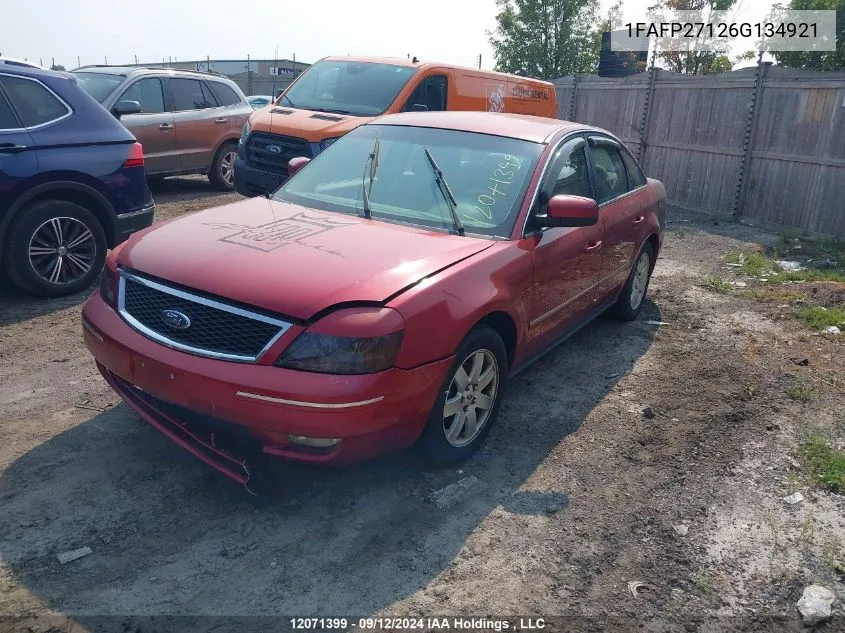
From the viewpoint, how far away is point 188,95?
10.9m

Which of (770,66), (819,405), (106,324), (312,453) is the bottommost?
(819,405)

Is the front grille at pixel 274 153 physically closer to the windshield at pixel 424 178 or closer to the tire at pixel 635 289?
the windshield at pixel 424 178

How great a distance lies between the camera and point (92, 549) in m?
2.96

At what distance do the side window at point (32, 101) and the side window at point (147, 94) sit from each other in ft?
14.8

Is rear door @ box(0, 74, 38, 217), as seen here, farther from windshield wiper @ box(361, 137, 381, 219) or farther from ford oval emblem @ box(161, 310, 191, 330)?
ford oval emblem @ box(161, 310, 191, 330)

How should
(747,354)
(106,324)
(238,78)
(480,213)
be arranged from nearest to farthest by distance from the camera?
(106,324) < (480,213) < (747,354) < (238,78)

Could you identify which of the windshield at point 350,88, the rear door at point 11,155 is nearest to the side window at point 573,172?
the rear door at point 11,155

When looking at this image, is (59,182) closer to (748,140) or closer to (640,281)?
(640,281)

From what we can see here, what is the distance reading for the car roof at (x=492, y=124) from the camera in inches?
184

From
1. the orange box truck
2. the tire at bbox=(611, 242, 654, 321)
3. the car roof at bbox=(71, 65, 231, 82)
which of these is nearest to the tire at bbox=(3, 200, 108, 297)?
the orange box truck

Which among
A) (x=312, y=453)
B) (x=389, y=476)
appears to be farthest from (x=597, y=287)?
(x=312, y=453)

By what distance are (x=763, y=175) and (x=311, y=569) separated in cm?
1099

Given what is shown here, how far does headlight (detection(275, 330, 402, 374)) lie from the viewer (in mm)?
2969

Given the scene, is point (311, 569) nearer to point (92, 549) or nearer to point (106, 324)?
point (92, 549)
